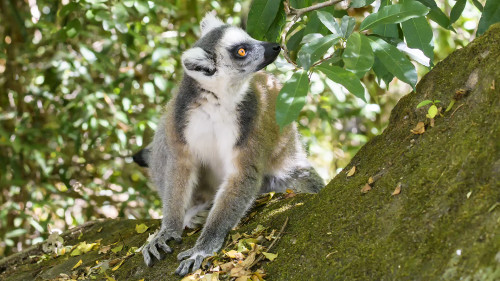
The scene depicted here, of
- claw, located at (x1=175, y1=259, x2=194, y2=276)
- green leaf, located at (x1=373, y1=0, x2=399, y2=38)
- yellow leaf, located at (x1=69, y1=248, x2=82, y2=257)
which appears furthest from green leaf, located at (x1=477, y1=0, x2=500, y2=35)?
yellow leaf, located at (x1=69, y1=248, x2=82, y2=257)

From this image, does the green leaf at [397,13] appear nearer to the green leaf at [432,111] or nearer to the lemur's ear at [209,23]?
the green leaf at [432,111]

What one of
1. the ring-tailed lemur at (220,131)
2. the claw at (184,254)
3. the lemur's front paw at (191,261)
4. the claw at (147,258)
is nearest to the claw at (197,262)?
the lemur's front paw at (191,261)

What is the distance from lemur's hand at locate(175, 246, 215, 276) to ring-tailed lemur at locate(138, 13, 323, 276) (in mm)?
137

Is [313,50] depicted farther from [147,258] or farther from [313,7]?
[147,258]

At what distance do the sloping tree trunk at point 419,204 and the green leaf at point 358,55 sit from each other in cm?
50

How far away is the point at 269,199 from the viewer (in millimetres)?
3969

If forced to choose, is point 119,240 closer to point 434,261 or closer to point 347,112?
point 434,261

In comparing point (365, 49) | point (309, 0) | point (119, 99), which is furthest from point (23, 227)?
point (365, 49)

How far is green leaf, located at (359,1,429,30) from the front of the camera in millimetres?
2609

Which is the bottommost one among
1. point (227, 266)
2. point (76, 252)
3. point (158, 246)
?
point (76, 252)

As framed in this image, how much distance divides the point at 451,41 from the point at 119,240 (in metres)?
5.12

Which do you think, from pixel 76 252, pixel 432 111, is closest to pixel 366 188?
pixel 432 111

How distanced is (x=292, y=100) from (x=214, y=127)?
4.67 ft

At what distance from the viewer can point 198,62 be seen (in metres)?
3.78
